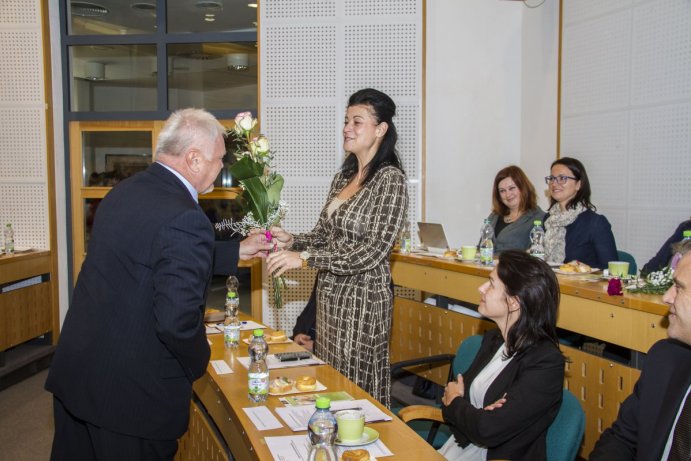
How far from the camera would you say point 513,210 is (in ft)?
17.4

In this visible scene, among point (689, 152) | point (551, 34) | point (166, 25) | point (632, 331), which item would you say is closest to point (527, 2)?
point (551, 34)

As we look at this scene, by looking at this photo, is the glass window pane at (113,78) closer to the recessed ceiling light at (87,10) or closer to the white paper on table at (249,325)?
the recessed ceiling light at (87,10)

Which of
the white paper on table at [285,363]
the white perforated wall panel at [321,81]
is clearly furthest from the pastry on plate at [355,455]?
the white perforated wall panel at [321,81]

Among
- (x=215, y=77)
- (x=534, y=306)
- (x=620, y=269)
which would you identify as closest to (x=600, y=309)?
(x=620, y=269)

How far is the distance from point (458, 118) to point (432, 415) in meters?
4.18

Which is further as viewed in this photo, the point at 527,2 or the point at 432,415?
the point at 527,2

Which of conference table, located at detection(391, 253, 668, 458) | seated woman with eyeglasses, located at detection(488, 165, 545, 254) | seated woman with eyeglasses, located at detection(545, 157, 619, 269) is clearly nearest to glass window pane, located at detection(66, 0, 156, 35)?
seated woman with eyeglasses, located at detection(488, 165, 545, 254)

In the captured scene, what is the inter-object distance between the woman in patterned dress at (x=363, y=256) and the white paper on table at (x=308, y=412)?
60 centimetres

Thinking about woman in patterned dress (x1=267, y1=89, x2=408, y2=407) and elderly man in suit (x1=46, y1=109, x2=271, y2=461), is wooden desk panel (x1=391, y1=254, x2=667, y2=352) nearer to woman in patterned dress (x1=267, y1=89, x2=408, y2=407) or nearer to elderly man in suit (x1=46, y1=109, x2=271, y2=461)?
woman in patterned dress (x1=267, y1=89, x2=408, y2=407)

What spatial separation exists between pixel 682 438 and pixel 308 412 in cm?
111

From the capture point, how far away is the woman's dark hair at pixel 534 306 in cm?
224

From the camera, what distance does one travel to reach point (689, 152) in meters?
4.38

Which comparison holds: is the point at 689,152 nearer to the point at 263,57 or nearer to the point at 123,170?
the point at 263,57

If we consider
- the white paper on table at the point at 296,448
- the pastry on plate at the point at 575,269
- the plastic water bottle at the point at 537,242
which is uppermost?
the plastic water bottle at the point at 537,242
